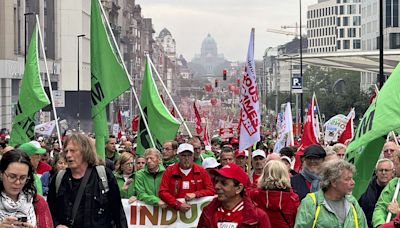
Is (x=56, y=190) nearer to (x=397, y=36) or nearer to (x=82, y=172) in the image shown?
(x=82, y=172)

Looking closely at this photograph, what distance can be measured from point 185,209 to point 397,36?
83602 millimetres

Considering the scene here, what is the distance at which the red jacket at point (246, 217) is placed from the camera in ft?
24.4

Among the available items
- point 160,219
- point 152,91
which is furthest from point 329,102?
point 160,219

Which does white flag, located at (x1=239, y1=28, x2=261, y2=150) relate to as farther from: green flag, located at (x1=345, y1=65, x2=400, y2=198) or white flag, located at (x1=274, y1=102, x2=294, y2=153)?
white flag, located at (x1=274, y1=102, x2=294, y2=153)

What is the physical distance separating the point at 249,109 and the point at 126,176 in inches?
133

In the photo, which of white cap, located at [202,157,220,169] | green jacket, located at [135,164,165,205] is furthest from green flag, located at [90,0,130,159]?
white cap, located at [202,157,220,169]

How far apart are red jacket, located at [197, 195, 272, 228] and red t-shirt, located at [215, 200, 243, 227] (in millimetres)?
23

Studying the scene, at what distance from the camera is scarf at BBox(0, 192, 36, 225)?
655cm

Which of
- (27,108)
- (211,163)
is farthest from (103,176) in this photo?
(27,108)

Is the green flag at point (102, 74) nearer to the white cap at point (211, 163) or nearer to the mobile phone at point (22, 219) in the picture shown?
the white cap at point (211, 163)

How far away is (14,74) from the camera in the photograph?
2384 inches

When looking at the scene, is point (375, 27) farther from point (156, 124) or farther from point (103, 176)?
point (103, 176)

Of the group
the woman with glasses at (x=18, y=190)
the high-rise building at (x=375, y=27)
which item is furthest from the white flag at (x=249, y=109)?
the high-rise building at (x=375, y=27)

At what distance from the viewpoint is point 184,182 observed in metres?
11.3
